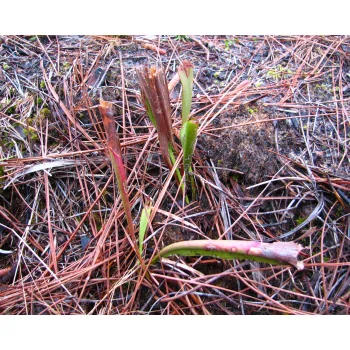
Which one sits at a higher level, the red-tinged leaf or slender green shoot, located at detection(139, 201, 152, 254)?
the red-tinged leaf

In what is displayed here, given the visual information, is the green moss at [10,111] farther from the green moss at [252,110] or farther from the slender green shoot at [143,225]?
the green moss at [252,110]

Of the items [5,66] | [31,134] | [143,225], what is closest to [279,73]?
[143,225]

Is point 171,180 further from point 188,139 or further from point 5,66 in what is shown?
point 5,66

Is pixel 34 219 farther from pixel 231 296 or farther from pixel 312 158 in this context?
pixel 312 158

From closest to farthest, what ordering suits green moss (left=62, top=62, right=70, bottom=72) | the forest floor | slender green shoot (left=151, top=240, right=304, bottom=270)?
1. slender green shoot (left=151, top=240, right=304, bottom=270)
2. the forest floor
3. green moss (left=62, top=62, right=70, bottom=72)

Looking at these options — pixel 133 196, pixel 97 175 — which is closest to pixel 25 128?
pixel 97 175

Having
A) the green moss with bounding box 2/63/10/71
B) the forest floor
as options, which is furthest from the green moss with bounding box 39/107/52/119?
the green moss with bounding box 2/63/10/71

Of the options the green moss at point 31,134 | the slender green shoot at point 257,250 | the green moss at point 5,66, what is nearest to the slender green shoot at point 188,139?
the slender green shoot at point 257,250

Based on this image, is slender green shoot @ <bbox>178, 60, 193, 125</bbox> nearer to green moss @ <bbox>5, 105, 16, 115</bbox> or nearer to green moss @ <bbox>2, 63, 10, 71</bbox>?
green moss @ <bbox>5, 105, 16, 115</bbox>
